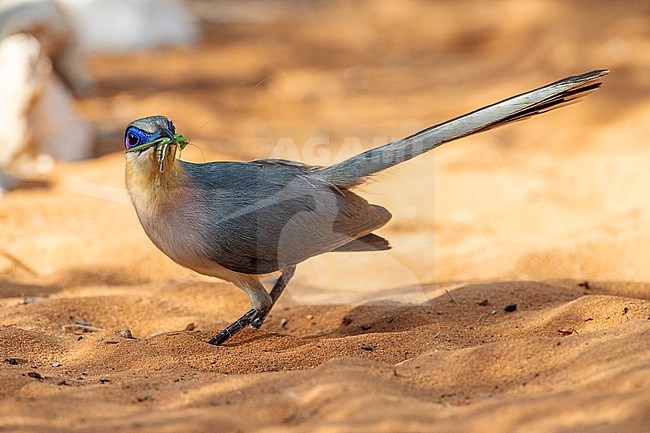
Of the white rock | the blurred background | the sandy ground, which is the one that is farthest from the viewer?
the white rock

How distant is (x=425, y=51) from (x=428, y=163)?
6.74 meters

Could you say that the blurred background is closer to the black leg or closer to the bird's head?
the black leg

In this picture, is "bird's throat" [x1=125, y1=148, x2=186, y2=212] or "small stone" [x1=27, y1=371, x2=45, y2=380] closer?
"small stone" [x1=27, y1=371, x2=45, y2=380]

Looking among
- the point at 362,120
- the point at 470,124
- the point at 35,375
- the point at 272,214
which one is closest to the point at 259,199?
the point at 272,214

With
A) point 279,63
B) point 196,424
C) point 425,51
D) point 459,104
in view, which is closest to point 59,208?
point 196,424

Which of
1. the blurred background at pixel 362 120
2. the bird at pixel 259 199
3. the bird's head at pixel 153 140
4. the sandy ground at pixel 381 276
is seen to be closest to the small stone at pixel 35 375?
the sandy ground at pixel 381 276

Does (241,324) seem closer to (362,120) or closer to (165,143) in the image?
(165,143)

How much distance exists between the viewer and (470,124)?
439 centimetres

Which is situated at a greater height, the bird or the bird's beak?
the bird's beak

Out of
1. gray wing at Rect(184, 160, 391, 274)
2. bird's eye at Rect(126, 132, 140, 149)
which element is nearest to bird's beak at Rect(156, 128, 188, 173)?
bird's eye at Rect(126, 132, 140, 149)

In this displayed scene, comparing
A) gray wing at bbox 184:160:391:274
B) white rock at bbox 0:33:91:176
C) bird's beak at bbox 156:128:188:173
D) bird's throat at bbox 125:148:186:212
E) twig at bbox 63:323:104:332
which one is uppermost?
white rock at bbox 0:33:91:176

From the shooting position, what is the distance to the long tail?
425cm

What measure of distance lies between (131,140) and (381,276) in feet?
8.33

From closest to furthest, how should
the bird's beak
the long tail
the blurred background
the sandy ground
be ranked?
the sandy ground, the bird's beak, the long tail, the blurred background
